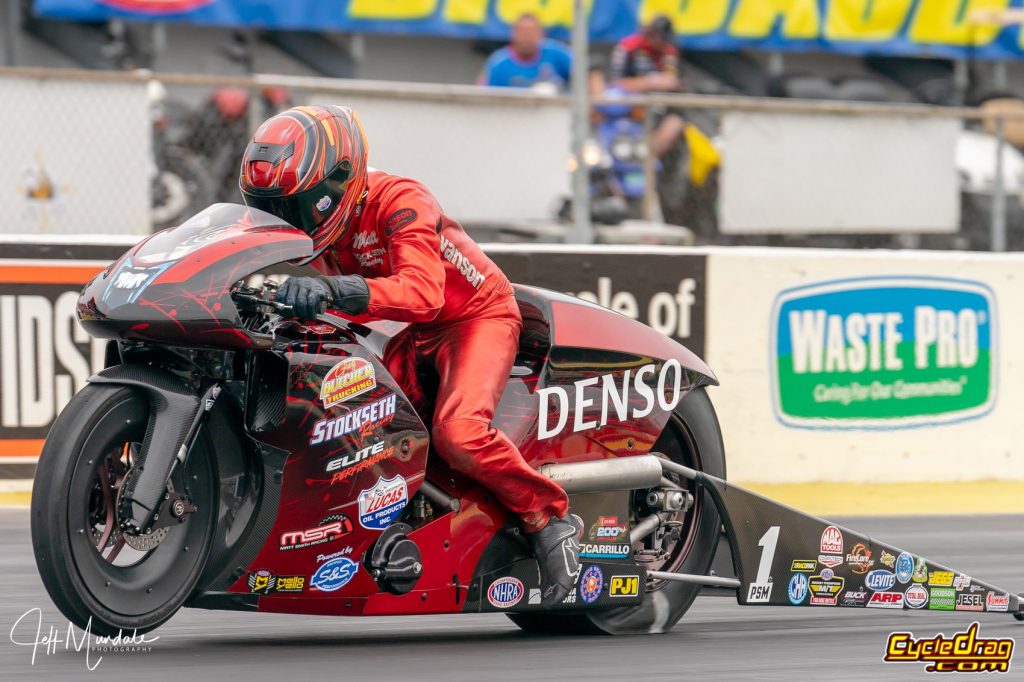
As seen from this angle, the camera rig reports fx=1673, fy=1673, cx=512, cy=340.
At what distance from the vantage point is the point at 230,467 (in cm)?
472

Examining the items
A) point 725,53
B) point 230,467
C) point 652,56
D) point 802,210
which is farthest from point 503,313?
point 725,53

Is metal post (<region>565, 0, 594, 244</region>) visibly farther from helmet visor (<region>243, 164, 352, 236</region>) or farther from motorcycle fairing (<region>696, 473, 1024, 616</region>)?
helmet visor (<region>243, 164, 352, 236</region>)

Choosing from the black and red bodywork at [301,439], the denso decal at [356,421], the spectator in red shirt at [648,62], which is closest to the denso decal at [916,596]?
the black and red bodywork at [301,439]

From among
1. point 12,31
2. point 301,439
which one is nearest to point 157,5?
point 12,31

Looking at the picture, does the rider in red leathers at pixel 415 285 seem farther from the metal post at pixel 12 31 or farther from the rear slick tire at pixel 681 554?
the metal post at pixel 12 31

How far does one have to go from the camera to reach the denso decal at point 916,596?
5945mm

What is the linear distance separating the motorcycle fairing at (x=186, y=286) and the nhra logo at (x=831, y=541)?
2313mm

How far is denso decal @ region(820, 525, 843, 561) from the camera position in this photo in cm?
591

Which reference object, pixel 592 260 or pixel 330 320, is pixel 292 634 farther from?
pixel 592 260

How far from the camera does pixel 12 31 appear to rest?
15.7m

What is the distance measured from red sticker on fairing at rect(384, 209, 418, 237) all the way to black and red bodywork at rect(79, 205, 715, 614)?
326 millimetres

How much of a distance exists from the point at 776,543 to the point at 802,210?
6347 millimetres

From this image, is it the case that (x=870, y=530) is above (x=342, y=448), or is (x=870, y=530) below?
below

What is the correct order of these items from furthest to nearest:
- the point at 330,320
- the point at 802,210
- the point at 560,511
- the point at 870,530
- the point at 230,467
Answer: the point at 802,210 < the point at 870,530 < the point at 560,511 < the point at 330,320 < the point at 230,467
